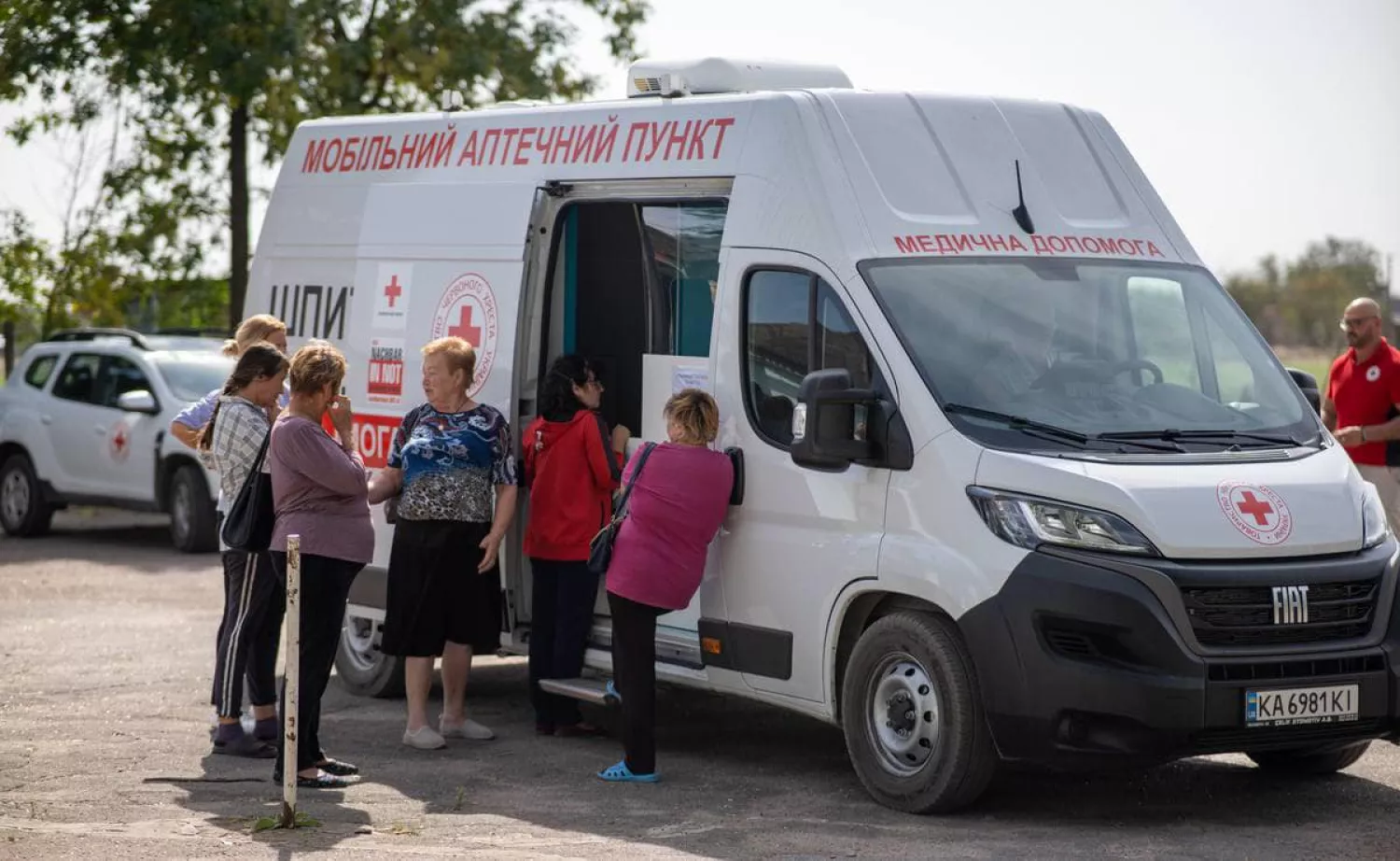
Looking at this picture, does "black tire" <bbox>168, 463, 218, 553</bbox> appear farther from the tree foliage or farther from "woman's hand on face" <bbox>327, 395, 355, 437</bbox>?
the tree foliage

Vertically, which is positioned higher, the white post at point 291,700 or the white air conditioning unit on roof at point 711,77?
the white air conditioning unit on roof at point 711,77

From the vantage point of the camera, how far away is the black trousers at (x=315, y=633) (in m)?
8.80

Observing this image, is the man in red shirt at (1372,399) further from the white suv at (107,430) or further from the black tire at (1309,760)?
the white suv at (107,430)

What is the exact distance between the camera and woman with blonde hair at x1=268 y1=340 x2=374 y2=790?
28.6 feet

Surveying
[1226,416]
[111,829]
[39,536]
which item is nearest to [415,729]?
[111,829]

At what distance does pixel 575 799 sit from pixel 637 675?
22.9 inches

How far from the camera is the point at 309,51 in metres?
24.2

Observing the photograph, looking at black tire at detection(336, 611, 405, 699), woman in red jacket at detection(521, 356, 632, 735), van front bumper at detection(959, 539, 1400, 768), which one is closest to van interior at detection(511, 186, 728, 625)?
woman in red jacket at detection(521, 356, 632, 735)

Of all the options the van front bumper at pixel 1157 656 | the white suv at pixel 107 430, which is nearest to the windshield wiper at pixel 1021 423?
the van front bumper at pixel 1157 656

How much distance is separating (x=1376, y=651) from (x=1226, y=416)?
1.09 m

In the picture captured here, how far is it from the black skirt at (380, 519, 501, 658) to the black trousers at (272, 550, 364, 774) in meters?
0.67

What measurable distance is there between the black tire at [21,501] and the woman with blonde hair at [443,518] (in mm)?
11109

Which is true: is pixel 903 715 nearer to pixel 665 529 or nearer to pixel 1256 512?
pixel 665 529

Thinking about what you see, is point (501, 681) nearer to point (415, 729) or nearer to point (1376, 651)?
point (415, 729)
